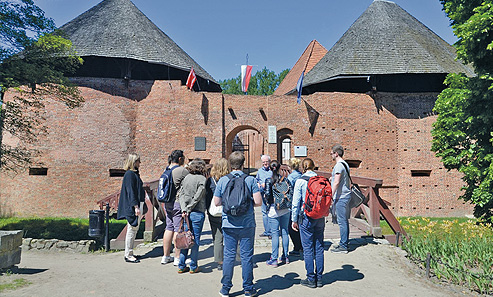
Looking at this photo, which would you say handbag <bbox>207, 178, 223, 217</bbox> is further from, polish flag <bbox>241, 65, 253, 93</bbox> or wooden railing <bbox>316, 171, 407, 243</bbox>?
polish flag <bbox>241, 65, 253, 93</bbox>

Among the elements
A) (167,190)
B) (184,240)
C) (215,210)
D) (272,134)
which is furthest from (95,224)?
(272,134)

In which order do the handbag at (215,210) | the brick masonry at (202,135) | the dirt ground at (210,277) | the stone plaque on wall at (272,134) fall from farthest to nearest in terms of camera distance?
the stone plaque on wall at (272,134) → the brick masonry at (202,135) → the handbag at (215,210) → the dirt ground at (210,277)

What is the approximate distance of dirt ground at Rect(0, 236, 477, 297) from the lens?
13.7 ft

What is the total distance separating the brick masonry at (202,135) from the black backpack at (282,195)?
33.8 ft

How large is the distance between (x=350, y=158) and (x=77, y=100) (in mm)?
11725

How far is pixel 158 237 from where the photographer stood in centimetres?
728

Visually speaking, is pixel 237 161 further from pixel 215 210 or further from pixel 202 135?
pixel 202 135

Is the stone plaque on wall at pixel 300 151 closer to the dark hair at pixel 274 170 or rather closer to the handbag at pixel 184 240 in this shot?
the dark hair at pixel 274 170

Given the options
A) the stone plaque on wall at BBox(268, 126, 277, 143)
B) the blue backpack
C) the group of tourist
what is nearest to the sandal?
the group of tourist

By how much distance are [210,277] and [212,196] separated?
111cm

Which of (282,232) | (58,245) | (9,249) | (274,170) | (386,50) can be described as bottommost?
(58,245)

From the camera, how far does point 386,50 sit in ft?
55.2

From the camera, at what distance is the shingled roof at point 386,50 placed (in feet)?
51.9

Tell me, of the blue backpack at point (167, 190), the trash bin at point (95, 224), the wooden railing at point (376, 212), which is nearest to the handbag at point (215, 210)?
the blue backpack at point (167, 190)
